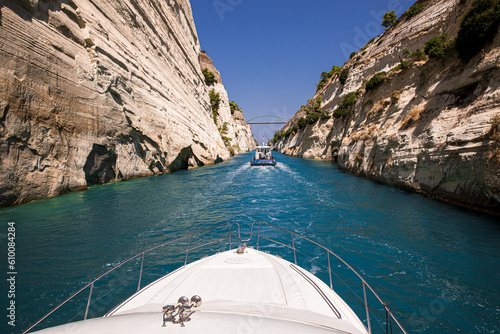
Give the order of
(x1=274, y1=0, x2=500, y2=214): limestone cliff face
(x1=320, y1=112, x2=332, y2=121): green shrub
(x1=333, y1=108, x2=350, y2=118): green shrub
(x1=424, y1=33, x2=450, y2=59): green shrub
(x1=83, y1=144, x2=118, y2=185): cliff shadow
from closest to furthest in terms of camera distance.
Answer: (x1=274, y1=0, x2=500, y2=214): limestone cliff face
(x1=424, y1=33, x2=450, y2=59): green shrub
(x1=83, y1=144, x2=118, y2=185): cliff shadow
(x1=333, y1=108, x2=350, y2=118): green shrub
(x1=320, y1=112, x2=332, y2=121): green shrub

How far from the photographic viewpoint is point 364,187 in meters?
13.2

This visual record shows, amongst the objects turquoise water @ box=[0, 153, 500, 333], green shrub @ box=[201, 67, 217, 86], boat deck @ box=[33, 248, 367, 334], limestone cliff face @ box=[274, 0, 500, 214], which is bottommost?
turquoise water @ box=[0, 153, 500, 333]

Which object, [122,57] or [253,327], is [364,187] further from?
[122,57]

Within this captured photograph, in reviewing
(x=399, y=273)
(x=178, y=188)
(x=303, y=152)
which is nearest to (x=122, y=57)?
(x=178, y=188)

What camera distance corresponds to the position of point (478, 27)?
9500 millimetres

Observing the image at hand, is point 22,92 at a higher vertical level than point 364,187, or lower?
higher

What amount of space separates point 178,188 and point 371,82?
20554 mm

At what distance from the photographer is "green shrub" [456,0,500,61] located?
29.5 ft

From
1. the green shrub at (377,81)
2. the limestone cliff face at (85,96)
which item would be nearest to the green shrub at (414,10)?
the green shrub at (377,81)

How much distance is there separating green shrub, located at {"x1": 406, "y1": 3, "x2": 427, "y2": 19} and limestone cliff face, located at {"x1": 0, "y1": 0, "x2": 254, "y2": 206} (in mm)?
28309

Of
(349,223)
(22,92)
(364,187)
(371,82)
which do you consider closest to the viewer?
(349,223)

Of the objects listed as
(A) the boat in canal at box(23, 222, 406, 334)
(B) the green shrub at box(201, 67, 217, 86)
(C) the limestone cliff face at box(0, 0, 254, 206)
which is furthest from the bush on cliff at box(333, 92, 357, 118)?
(B) the green shrub at box(201, 67, 217, 86)

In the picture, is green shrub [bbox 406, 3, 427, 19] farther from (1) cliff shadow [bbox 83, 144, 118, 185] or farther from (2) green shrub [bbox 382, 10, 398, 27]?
(1) cliff shadow [bbox 83, 144, 118, 185]

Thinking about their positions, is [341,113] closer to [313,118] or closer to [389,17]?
[313,118]
